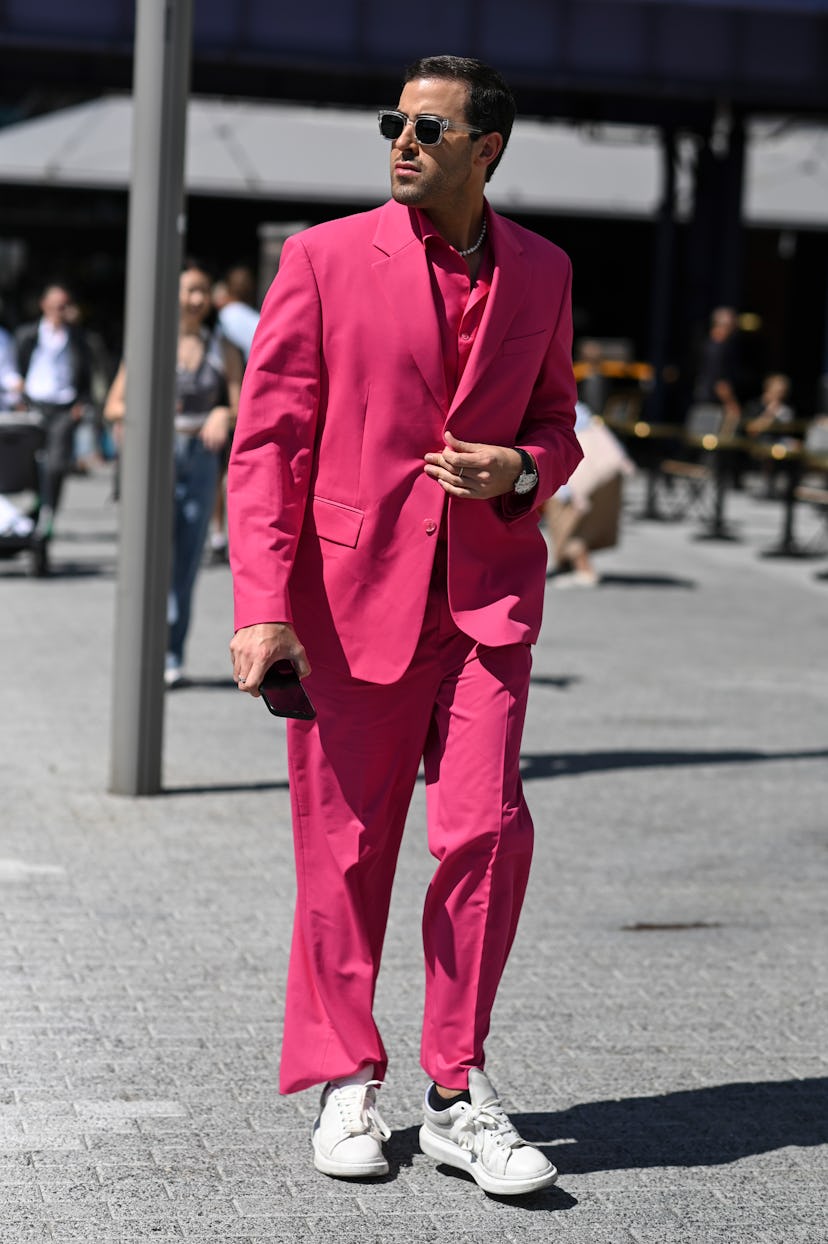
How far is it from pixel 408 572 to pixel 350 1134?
3.47ft

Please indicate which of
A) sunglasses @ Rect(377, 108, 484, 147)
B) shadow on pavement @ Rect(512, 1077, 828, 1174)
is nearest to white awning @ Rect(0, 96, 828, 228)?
shadow on pavement @ Rect(512, 1077, 828, 1174)

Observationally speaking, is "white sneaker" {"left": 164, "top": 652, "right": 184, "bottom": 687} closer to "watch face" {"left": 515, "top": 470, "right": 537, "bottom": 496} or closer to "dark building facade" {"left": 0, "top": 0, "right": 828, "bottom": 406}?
"watch face" {"left": 515, "top": 470, "right": 537, "bottom": 496}

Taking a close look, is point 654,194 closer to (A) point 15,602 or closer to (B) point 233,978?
(A) point 15,602

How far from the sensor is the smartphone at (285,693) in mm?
3762

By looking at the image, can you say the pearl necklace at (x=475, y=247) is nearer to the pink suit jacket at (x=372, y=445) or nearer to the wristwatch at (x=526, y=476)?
the pink suit jacket at (x=372, y=445)

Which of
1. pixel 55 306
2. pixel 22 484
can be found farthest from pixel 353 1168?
pixel 55 306

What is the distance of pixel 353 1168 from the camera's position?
3.91m

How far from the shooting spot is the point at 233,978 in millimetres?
5242

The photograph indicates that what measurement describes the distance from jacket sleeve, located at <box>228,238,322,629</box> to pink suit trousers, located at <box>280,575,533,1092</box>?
27 cm

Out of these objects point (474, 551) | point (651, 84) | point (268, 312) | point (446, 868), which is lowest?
point (446, 868)

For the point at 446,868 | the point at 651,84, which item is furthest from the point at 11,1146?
the point at 651,84

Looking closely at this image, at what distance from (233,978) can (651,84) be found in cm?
2105

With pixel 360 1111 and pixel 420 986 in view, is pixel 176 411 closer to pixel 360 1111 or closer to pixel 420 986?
pixel 420 986

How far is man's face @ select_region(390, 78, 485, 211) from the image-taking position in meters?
3.80
